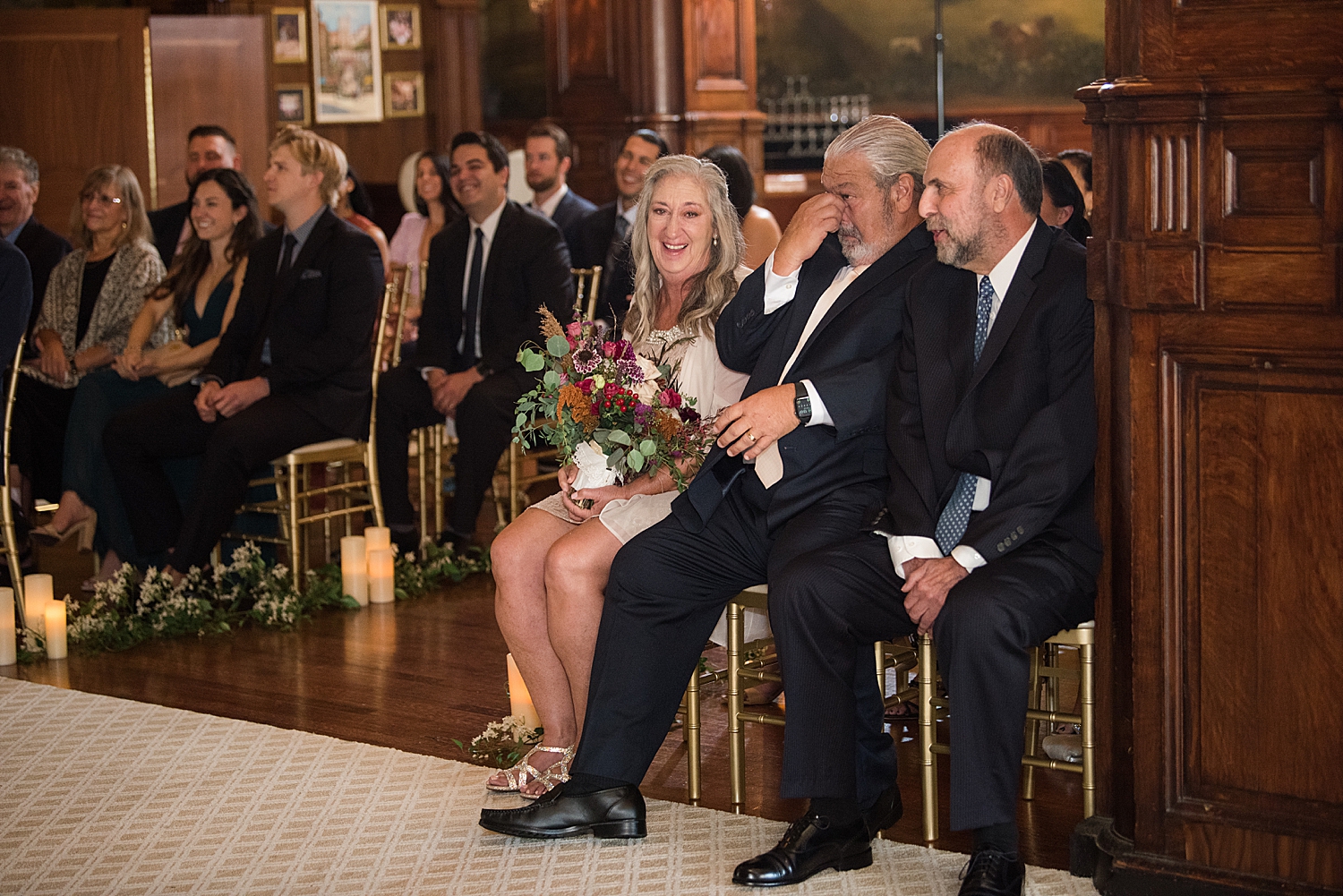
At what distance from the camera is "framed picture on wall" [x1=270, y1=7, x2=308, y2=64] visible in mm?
12047

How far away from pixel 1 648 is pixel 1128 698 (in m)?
3.77

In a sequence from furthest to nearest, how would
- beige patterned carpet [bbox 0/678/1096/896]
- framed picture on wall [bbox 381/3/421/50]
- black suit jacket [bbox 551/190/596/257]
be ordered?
framed picture on wall [bbox 381/3/421/50], black suit jacket [bbox 551/190/596/257], beige patterned carpet [bbox 0/678/1096/896]

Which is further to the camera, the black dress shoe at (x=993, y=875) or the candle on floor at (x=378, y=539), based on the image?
the candle on floor at (x=378, y=539)

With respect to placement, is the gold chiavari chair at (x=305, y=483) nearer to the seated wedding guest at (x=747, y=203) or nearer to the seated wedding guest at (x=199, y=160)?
the seated wedding guest at (x=747, y=203)

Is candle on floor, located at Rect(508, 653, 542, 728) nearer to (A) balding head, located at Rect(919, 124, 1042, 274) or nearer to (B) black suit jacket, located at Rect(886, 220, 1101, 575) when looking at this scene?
(B) black suit jacket, located at Rect(886, 220, 1101, 575)

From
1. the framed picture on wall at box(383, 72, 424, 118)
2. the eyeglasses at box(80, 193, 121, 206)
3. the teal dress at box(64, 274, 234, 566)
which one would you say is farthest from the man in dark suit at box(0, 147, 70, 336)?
the framed picture on wall at box(383, 72, 424, 118)

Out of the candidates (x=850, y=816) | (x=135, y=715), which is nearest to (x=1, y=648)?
(x=135, y=715)

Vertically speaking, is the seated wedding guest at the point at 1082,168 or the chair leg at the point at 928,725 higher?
the seated wedding guest at the point at 1082,168

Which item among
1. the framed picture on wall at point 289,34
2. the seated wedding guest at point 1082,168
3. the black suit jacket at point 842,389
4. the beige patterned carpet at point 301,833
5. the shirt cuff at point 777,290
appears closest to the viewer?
the beige patterned carpet at point 301,833

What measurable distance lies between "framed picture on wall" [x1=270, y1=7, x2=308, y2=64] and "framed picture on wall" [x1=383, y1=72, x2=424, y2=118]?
28.9 inches

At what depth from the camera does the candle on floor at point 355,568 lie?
227 inches

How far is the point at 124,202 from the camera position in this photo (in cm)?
666

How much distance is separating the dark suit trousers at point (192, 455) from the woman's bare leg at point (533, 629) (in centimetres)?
233

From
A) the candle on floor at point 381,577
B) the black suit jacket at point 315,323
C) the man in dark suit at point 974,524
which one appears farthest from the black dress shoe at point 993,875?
the black suit jacket at point 315,323
